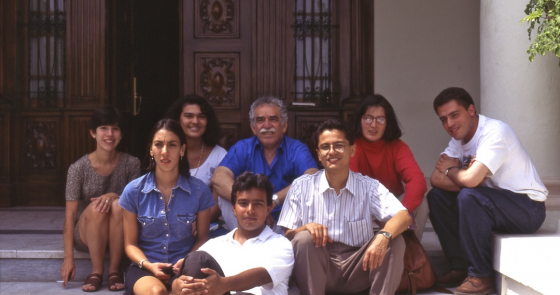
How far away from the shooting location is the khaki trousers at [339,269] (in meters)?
3.56

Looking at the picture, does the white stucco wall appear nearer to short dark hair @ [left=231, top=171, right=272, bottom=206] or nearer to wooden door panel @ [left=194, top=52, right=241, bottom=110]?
wooden door panel @ [left=194, top=52, right=241, bottom=110]

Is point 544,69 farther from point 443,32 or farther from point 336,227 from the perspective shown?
point 336,227

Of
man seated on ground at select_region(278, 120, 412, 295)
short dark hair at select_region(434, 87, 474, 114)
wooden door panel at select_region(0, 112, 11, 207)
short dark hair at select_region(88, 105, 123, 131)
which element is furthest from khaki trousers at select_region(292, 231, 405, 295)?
wooden door panel at select_region(0, 112, 11, 207)

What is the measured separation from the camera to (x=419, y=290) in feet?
13.2

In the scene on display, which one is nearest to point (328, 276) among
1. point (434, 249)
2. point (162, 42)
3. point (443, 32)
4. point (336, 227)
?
point (336, 227)

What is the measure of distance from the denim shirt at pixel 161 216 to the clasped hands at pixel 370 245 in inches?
30.8

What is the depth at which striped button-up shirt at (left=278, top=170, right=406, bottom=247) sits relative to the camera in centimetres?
379

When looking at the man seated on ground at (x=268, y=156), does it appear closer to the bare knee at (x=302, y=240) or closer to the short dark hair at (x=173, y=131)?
the short dark hair at (x=173, y=131)

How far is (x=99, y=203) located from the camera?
4047 mm

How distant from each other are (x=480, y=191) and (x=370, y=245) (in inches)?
33.9

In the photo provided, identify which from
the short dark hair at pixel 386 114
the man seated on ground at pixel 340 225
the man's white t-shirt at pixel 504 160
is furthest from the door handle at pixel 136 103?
the man's white t-shirt at pixel 504 160

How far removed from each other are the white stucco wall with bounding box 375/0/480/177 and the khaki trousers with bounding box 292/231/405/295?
282 centimetres

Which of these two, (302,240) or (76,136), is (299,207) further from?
(76,136)

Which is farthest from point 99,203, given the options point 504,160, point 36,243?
point 504,160
